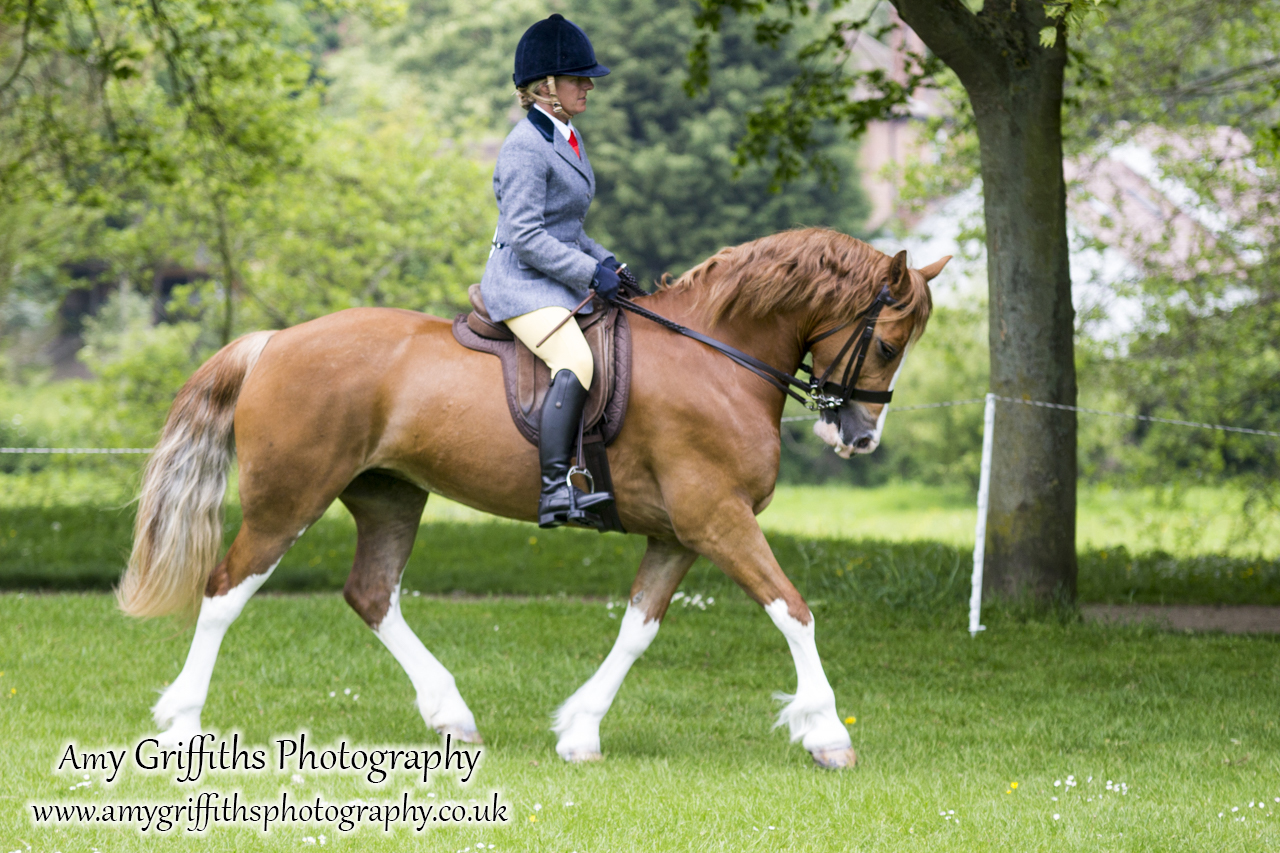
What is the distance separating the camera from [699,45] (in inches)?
418

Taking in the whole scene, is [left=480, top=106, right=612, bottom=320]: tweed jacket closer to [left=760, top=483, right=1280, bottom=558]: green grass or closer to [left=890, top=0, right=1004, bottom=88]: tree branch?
[left=890, top=0, right=1004, bottom=88]: tree branch

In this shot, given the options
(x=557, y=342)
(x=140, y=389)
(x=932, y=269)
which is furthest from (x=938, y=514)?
(x=557, y=342)

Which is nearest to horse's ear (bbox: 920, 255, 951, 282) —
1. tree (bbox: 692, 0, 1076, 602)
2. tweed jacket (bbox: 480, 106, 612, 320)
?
tweed jacket (bbox: 480, 106, 612, 320)

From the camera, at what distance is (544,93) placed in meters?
5.25

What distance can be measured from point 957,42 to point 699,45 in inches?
118

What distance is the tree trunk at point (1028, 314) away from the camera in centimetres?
848

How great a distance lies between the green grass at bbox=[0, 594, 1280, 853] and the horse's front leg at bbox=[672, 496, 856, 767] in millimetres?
185

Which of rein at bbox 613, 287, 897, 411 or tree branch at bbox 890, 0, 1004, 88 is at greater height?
tree branch at bbox 890, 0, 1004, 88

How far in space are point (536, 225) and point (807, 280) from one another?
46.8 inches

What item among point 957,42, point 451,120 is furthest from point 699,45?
point 451,120

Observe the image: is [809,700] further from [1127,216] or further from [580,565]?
[1127,216]

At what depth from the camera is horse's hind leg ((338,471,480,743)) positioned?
5.70 metres

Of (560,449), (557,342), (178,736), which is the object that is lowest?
(178,736)

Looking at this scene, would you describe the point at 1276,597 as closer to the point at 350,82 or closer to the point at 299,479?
the point at 299,479
